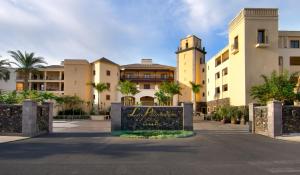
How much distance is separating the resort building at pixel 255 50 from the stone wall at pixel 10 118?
29794mm

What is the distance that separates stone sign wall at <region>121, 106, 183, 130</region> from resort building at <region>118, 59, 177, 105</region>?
4631cm

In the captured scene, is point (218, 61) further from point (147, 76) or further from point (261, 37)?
point (147, 76)

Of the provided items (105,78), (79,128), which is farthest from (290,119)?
(105,78)

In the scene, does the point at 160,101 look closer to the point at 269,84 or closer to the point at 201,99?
the point at 201,99

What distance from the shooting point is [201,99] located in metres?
72.2

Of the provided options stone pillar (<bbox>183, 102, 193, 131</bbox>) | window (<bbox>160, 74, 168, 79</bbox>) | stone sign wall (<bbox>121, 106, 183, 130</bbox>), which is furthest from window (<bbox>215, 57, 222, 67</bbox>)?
stone sign wall (<bbox>121, 106, 183, 130</bbox>)

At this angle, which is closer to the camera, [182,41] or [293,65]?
[293,65]

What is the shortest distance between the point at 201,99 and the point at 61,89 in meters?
32.7

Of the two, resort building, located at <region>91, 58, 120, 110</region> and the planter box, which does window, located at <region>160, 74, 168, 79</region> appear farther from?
the planter box

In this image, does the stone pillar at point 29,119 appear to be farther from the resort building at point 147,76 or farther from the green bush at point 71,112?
the resort building at point 147,76

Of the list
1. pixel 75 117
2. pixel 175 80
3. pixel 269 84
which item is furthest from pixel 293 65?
pixel 75 117

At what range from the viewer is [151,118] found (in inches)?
1051

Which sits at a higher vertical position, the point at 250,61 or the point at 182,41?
the point at 182,41

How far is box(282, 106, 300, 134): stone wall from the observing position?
77.1 ft
